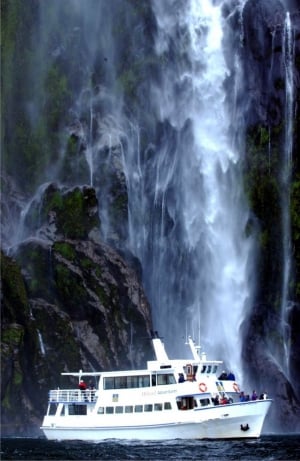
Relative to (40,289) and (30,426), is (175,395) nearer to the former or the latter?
(30,426)

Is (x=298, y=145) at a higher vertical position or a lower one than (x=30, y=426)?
higher

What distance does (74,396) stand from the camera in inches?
2254

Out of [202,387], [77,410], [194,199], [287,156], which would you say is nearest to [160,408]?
[202,387]

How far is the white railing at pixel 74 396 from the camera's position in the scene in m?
56.7

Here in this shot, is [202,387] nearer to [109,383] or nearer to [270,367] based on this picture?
[109,383]

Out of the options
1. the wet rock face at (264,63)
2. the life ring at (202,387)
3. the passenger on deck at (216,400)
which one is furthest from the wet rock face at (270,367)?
the wet rock face at (264,63)

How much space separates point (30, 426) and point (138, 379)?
38.9 ft

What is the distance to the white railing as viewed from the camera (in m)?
56.7

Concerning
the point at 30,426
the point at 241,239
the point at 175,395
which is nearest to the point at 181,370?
the point at 175,395

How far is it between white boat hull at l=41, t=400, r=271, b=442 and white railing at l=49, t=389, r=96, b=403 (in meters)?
1.48

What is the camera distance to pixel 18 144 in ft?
273

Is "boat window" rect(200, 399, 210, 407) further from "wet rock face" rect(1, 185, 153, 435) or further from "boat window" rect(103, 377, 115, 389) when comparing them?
"wet rock face" rect(1, 185, 153, 435)

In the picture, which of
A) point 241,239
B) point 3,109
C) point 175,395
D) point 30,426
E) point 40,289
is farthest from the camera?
point 3,109

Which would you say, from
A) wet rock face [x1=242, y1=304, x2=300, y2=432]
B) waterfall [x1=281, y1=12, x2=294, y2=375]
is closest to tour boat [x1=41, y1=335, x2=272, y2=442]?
wet rock face [x1=242, y1=304, x2=300, y2=432]
